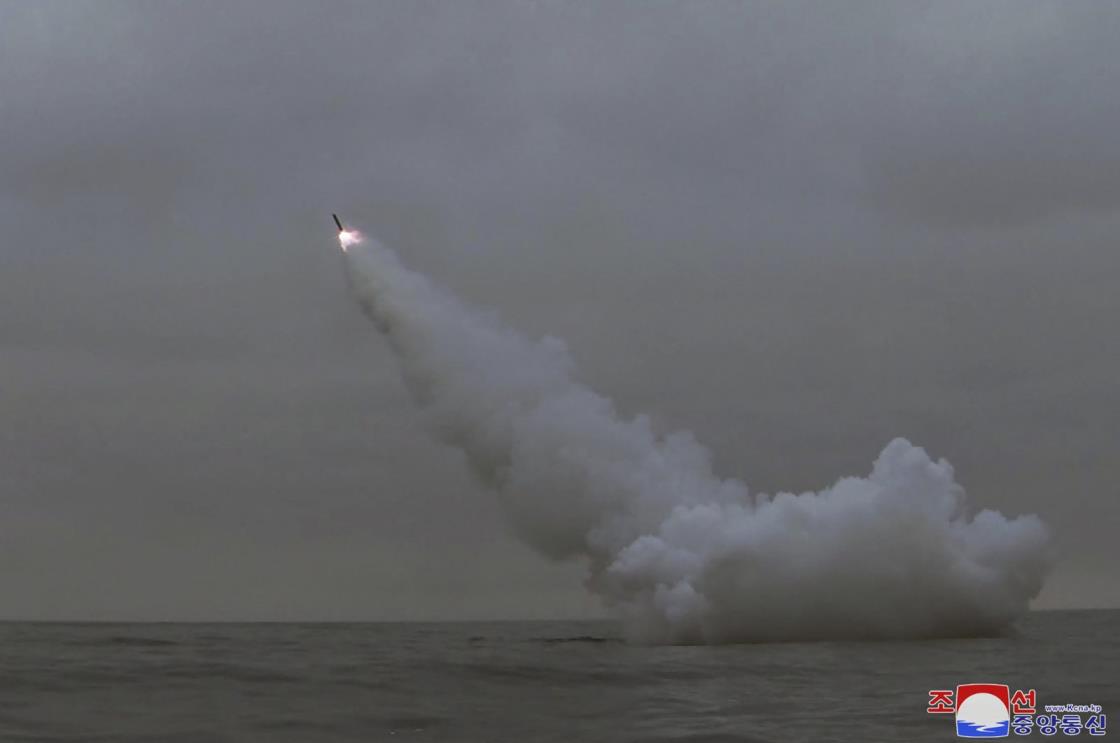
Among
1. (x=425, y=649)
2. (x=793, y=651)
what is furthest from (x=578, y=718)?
(x=425, y=649)

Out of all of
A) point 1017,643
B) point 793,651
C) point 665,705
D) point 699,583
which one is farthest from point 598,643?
point 665,705

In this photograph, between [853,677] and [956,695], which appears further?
[853,677]

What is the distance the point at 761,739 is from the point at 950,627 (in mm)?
57434

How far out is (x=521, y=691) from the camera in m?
50.2

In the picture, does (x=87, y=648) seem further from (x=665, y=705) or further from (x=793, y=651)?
(x=665, y=705)

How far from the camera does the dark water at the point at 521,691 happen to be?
38.1 metres

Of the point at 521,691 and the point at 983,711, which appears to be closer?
the point at 983,711

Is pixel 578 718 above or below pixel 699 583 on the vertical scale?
below

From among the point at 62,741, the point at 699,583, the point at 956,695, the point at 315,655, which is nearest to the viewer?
the point at 62,741

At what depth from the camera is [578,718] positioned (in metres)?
41.6

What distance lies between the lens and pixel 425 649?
84.9 metres

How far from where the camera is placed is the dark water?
125 ft

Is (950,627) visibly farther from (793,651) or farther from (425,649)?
(425,649)

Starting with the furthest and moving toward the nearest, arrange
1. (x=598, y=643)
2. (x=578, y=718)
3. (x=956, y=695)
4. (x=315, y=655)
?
(x=598, y=643), (x=315, y=655), (x=956, y=695), (x=578, y=718)
